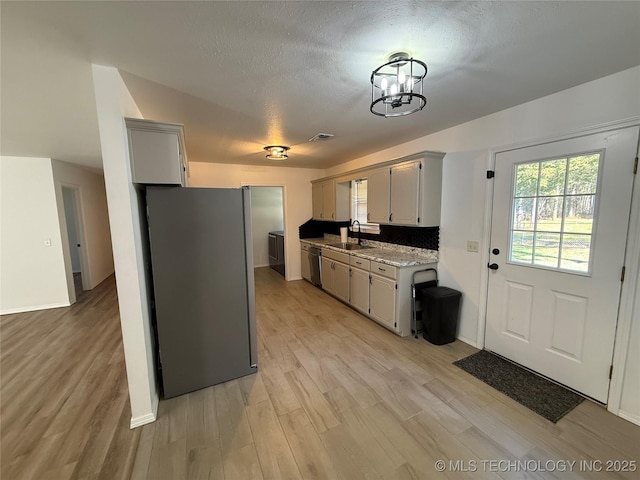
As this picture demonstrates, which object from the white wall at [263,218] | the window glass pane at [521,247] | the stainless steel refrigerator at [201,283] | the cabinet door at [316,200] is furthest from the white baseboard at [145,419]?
the white wall at [263,218]

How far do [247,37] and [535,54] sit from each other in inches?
67.3

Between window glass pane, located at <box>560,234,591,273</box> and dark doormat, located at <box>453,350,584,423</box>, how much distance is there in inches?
40.0

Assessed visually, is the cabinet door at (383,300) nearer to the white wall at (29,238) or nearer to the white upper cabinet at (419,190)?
the white upper cabinet at (419,190)

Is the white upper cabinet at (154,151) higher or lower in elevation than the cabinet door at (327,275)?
higher

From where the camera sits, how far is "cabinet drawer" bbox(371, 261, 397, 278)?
3.04 meters

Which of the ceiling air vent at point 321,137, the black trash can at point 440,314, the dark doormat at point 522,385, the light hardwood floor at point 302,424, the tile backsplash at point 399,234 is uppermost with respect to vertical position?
the ceiling air vent at point 321,137

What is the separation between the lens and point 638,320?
179cm

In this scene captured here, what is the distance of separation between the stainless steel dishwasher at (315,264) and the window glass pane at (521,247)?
114 inches

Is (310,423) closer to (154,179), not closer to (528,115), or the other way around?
(154,179)

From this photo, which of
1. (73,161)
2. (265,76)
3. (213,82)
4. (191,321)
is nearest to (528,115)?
(265,76)

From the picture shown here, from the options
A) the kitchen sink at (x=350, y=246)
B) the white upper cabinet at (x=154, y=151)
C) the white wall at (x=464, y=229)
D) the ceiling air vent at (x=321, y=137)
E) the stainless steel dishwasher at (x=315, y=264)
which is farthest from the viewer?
the stainless steel dishwasher at (x=315, y=264)

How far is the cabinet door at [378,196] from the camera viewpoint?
356 cm

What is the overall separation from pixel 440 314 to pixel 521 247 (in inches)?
40.2

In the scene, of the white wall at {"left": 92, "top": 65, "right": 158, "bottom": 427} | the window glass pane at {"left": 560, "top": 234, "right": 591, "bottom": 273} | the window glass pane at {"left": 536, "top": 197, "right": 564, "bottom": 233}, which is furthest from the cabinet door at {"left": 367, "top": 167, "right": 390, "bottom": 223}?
the white wall at {"left": 92, "top": 65, "right": 158, "bottom": 427}
